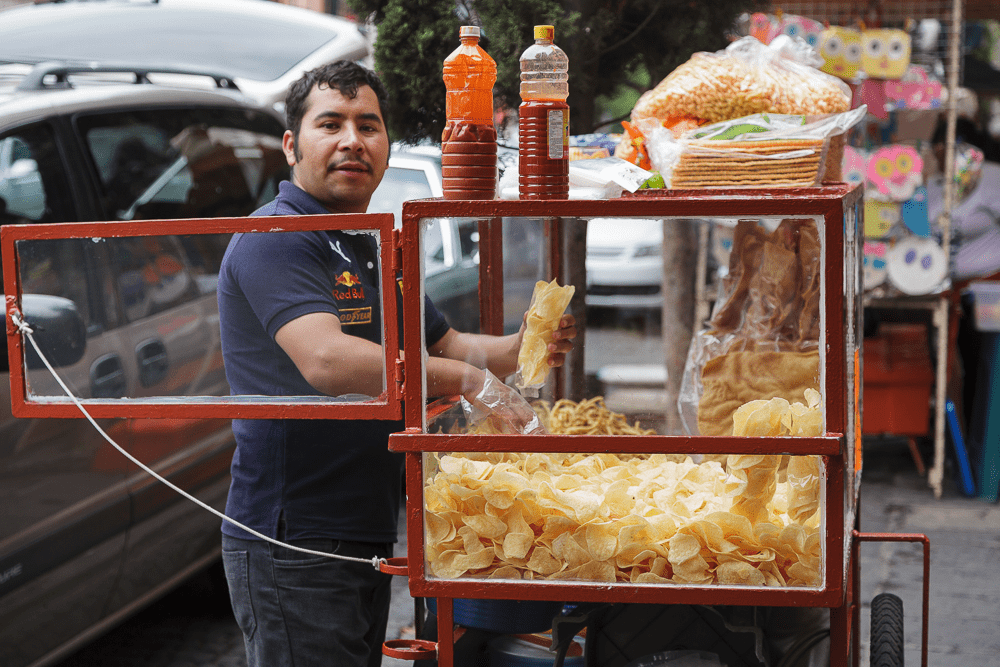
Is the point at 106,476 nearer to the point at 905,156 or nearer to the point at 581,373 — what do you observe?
the point at 581,373

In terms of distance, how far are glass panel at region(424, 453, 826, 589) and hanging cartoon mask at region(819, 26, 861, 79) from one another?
13.7 feet

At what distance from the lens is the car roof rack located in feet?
10.8

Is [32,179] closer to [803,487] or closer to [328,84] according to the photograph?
[328,84]

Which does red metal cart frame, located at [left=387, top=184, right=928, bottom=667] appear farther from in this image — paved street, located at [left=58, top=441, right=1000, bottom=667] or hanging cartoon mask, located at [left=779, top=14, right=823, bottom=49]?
hanging cartoon mask, located at [left=779, top=14, right=823, bottom=49]

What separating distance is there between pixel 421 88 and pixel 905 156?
3.34 m

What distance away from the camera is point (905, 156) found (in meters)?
5.24

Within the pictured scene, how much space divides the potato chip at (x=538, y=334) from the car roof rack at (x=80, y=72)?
7.35 ft

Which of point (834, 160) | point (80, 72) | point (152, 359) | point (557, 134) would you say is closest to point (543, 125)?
point (557, 134)

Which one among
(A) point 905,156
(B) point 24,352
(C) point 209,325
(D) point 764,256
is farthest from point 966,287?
(B) point 24,352

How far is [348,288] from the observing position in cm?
191

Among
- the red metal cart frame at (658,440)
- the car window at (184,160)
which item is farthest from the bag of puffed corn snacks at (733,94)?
the car window at (184,160)

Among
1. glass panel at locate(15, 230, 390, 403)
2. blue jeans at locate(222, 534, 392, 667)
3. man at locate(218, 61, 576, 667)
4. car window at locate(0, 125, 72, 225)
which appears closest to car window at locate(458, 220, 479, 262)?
man at locate(218, 61, 576, 667)

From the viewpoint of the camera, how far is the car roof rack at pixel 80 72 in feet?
10.8

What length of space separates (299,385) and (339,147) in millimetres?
600
